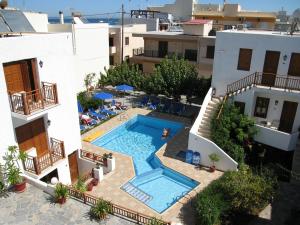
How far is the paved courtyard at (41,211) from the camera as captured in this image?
10789 mm

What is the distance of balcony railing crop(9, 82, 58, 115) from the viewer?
38.5 feet

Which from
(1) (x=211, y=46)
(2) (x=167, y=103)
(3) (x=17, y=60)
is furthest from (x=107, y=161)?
(1) (x=211, y=46)

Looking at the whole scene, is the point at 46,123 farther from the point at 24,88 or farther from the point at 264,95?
the point at 264,95

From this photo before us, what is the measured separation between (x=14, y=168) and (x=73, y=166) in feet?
17.7

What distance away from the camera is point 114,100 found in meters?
32.2

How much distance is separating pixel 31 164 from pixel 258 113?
647 inches

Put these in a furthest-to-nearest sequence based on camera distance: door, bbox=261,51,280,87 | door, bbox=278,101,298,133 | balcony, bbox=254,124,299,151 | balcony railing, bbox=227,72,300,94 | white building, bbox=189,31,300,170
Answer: door, bbox=261,51,280,87
door, bbox=278,101,298,133
balcony railing, bbox=227,72,300,94
white building, bbox=189,31,300,170
balcony, bbox=254,124,299,151

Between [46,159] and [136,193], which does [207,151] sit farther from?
[46,159]

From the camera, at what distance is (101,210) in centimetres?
1107

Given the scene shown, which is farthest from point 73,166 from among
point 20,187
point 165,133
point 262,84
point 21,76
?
point 262,84

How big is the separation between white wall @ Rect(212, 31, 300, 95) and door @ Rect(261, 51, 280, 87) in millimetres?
264

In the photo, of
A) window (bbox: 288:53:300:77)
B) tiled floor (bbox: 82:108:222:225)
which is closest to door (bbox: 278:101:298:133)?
window (bbox: 288:53:300:77)

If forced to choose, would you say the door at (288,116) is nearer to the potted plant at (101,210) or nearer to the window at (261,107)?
the window at (261,107)

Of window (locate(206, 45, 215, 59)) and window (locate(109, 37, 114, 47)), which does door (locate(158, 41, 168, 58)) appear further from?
window (locate(109, 37, 114, 47))
